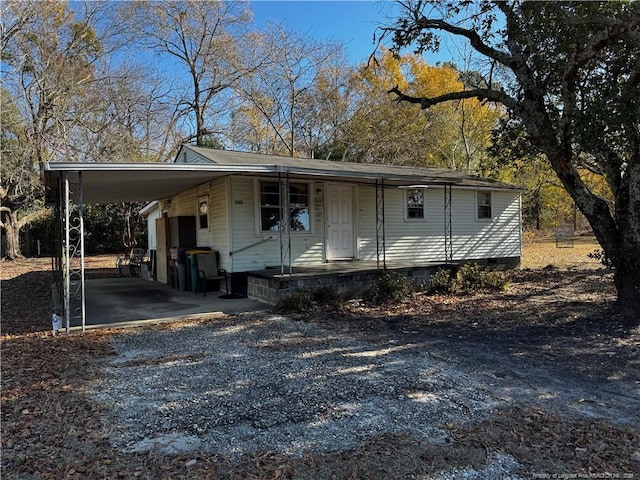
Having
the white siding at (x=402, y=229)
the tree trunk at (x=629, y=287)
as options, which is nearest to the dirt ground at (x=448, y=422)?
the tree trunk at (x=629, y=287)

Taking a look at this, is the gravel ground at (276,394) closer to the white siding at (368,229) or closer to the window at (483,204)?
the white siding at (368,229)

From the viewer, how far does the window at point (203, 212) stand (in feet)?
36.0

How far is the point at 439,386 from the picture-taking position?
4.22m

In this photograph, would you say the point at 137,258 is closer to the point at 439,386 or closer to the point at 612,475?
the point at 439,386

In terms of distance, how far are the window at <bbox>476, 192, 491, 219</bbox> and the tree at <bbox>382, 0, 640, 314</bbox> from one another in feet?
21.0

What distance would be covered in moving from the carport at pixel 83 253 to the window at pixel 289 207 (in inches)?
54.7

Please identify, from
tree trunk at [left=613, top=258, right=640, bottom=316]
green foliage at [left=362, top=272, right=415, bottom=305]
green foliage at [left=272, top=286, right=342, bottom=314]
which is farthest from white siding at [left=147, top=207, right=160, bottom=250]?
tree trunk at [left=613, top=258, right=640, bottom=316]

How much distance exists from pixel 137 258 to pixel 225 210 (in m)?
7.45

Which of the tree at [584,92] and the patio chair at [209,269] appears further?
the patio chair at [209,269]

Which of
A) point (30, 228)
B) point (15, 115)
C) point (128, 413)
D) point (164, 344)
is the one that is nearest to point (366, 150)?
point (15, 115)

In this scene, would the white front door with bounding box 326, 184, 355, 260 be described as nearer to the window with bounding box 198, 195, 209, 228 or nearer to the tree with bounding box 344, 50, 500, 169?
the window with bounding box 198, 195, 209, 228

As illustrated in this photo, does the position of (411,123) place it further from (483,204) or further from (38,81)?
(38,81)

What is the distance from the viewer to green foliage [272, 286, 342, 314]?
314 inches

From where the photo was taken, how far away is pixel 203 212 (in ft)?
36.7
